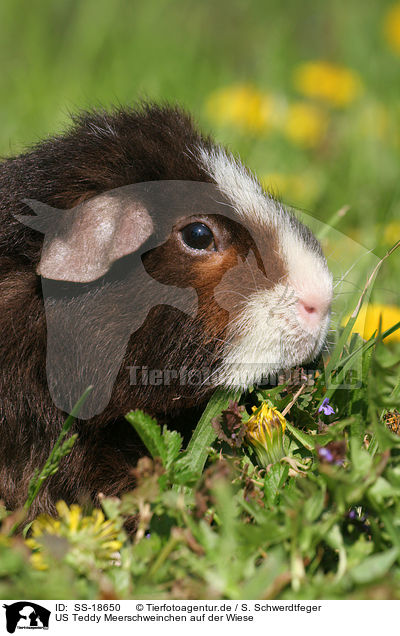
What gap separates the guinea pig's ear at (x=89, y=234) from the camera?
232 cm

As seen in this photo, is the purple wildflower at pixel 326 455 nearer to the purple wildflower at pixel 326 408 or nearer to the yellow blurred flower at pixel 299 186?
the purple wildflower at pixel 326 408

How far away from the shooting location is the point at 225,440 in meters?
2.28

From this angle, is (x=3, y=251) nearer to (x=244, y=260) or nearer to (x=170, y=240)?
(x=170, y=240)

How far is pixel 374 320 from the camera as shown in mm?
3221

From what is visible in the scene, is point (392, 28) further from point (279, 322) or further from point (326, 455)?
point (326, 455)

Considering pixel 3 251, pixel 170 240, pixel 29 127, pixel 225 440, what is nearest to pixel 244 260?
pixel 170 240

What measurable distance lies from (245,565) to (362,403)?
88 cm

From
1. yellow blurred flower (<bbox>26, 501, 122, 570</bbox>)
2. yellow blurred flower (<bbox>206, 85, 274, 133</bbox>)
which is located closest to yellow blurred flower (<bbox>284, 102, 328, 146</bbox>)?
yellow blurred flower (<bbox>206, 85, 274, 133</bbox>)

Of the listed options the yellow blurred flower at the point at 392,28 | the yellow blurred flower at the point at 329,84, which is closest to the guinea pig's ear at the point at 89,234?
the yellow blurred flower at the point at 329,84

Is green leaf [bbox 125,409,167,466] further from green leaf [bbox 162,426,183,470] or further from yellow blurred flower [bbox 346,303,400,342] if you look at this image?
yellow blurred flower [bbox 346,303,400,342]

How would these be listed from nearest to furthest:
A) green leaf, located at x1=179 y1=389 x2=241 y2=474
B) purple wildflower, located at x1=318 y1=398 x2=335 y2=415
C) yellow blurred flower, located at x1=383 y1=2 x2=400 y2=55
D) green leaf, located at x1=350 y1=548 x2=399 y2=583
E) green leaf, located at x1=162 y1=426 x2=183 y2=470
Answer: green leaf, located at x1=350 y1=548 x2=399 y2=583
green leaf, located at x1=162 y1=426 x2=183 y2=470
green leaf, located at x1=179 y1=389 x2=241 y2=474
purple wildflower, located at x1=318 y1=398 x2=335 y2=415
yellow blurred flower, located at x1=383 y1=2 x2=400 y2=55
